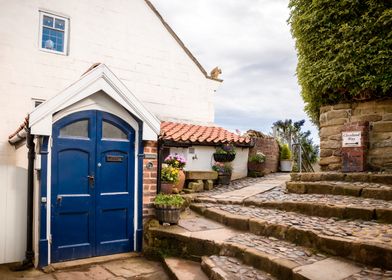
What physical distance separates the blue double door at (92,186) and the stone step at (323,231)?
208cm

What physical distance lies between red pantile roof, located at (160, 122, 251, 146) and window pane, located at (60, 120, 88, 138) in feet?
13.2

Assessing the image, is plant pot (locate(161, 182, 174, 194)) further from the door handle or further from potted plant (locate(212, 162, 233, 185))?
potted plant (locate(212, 162, 233, 185))

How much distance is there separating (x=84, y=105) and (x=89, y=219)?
2.03m

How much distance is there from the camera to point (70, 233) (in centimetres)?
503

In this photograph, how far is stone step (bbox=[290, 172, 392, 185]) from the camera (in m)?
6.23

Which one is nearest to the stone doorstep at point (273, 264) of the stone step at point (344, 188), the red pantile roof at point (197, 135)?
the stone step at point (344, 188)

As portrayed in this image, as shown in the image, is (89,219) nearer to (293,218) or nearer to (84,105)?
(84,105)

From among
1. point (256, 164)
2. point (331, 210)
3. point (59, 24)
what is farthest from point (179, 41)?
point (331, 210)

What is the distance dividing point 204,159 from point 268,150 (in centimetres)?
408

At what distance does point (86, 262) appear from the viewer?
497 cm

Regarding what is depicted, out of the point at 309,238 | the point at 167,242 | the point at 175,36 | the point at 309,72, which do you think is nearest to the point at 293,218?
the point at 309,238

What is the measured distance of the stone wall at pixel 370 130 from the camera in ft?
22.8

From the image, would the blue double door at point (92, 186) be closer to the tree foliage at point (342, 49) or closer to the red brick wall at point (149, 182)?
the red brick wall at point (149, 182)

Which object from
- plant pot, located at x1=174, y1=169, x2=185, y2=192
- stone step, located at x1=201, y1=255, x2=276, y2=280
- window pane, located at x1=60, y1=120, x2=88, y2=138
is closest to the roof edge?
plant pot, located at x1=174, y1=169, x2=185, y2=192
